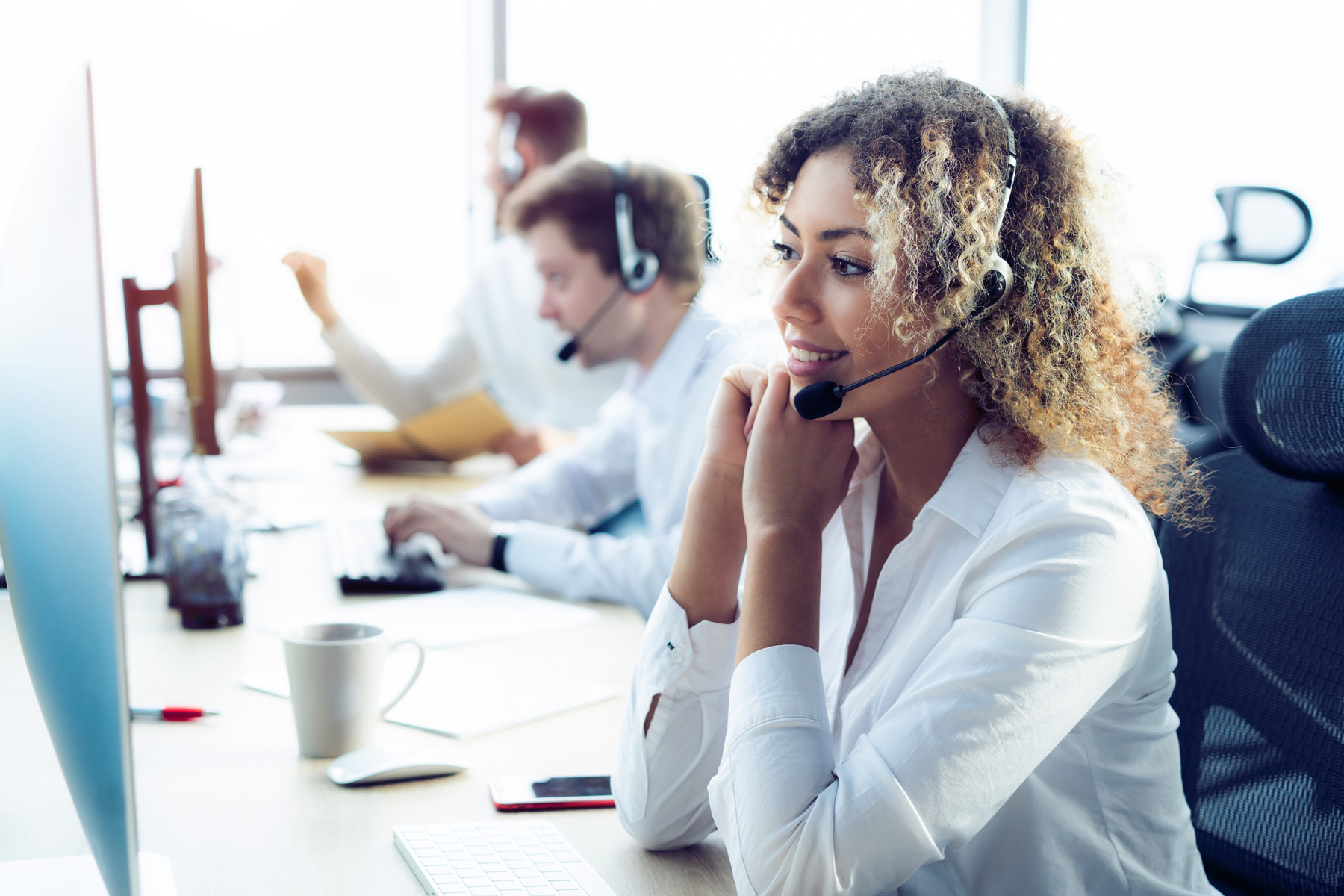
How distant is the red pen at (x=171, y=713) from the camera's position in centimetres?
99

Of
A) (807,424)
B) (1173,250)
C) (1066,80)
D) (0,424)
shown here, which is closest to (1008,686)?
(807,424)

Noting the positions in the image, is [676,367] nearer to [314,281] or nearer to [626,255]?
[626,255]

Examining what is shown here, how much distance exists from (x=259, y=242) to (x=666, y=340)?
7.56ft

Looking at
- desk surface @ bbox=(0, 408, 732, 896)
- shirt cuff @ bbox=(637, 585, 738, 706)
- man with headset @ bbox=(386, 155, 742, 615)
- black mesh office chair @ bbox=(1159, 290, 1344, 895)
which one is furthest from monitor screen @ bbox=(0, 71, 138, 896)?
man with headset @ bbox=(386, 155, 742, 615)

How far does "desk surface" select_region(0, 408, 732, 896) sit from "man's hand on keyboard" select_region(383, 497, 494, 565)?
1.10 ft

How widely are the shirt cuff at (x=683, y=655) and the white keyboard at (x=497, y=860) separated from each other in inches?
6.3

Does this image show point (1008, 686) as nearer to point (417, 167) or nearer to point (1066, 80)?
point (1066, 80)

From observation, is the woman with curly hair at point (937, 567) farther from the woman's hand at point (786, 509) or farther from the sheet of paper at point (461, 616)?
the sheet of paper at point (461, 616)

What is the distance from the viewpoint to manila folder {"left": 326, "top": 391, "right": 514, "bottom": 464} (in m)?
2.25

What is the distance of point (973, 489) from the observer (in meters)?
0.86

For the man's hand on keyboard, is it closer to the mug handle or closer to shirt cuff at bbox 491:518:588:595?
shirt cuff at bbox 491:518:588:595

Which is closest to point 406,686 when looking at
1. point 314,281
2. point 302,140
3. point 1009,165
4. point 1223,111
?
point 1009,165

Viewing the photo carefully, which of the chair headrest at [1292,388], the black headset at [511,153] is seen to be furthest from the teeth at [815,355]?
the black headset at [511,153]

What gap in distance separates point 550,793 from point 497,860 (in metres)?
0.12
